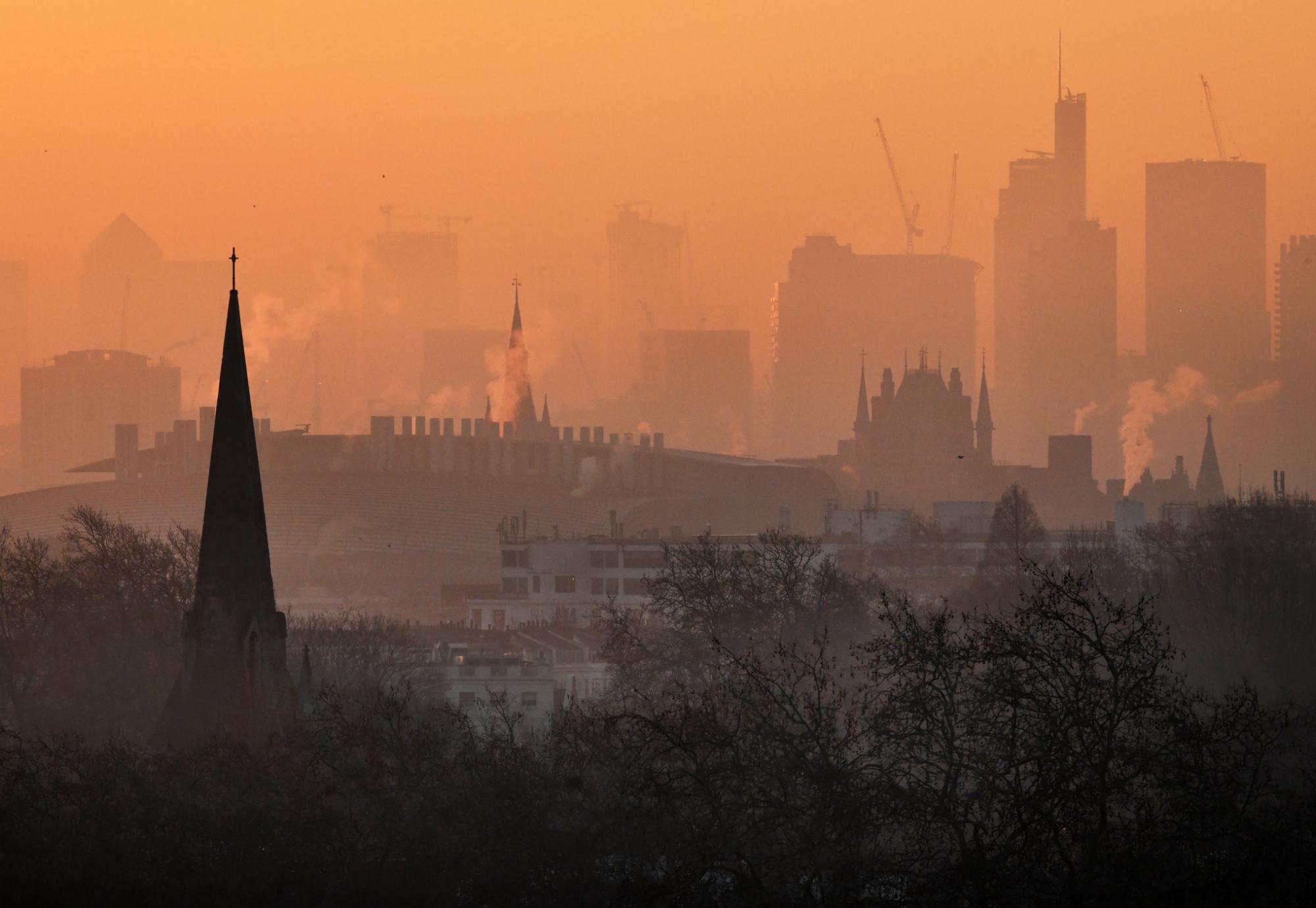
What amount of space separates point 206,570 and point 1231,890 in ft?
74.6

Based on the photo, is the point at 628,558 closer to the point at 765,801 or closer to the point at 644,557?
the point at 644,557

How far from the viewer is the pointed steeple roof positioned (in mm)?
63562

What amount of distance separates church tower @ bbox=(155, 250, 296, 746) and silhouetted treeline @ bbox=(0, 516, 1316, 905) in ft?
3.14

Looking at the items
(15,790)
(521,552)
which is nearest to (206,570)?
(15,790)

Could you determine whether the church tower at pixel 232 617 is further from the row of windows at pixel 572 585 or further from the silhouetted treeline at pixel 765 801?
the row of windows at pixel 572 585

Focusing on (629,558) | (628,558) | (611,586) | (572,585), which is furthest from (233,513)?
(572,585)

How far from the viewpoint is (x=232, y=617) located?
63281 mm

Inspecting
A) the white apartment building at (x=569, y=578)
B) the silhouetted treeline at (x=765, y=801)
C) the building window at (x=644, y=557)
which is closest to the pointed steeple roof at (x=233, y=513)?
the silhouetted treeline at (x=765, y=801)

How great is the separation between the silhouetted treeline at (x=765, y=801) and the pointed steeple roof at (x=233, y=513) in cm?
247

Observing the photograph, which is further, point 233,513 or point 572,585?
point 572,585

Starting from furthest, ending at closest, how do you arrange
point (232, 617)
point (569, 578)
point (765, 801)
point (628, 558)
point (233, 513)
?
point (569, 578), point (628, 558), point (233, 513), point (232, 617), point (765, 801)

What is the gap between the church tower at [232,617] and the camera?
206 feet

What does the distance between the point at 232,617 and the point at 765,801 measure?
15.2 metres

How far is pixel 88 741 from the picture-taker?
246 feet
